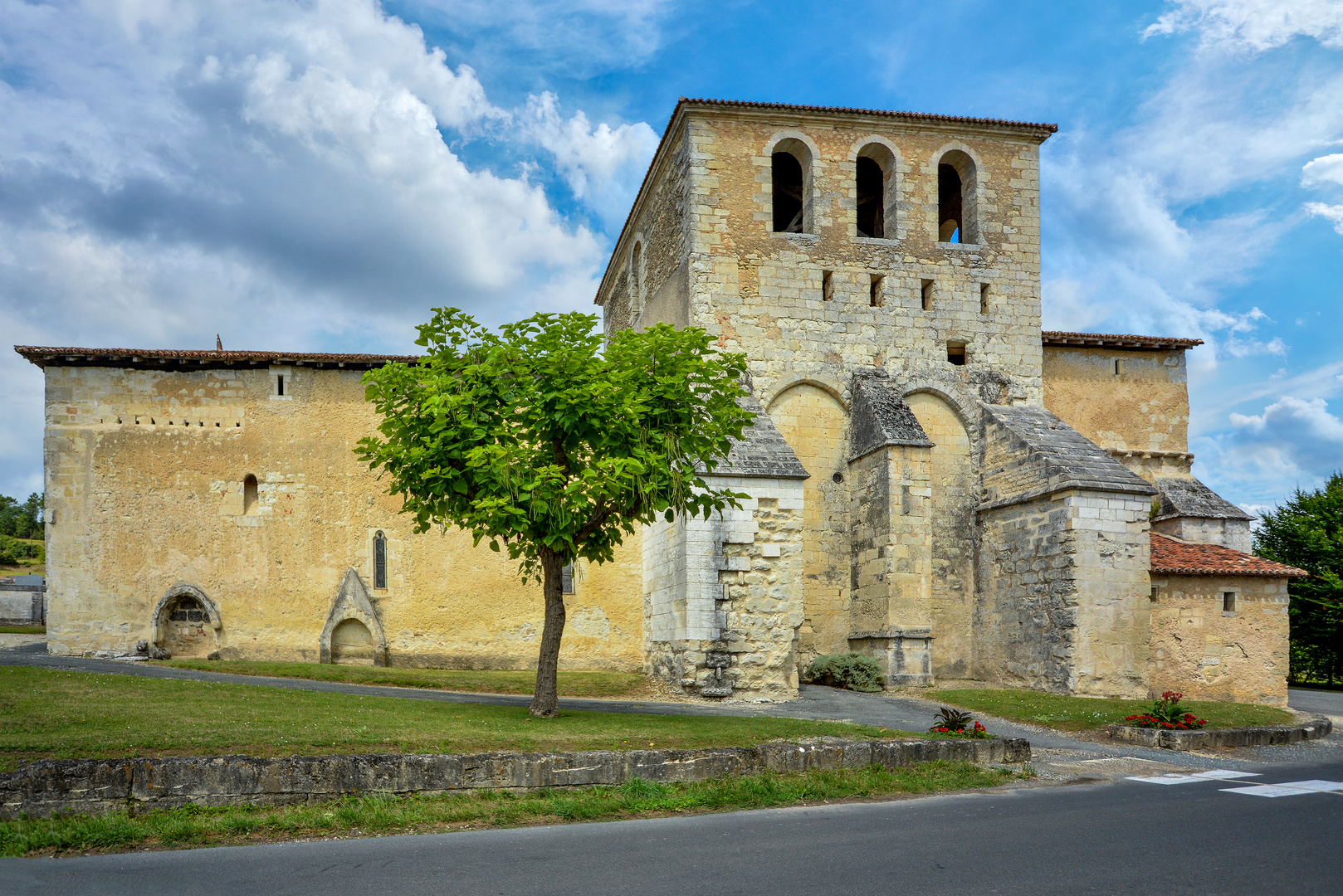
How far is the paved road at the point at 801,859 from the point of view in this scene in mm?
5590

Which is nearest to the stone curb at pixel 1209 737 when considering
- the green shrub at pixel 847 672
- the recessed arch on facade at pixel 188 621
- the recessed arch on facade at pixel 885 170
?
the green shrub at pixel 847 672

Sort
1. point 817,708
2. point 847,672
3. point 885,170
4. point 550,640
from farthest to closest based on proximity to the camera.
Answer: point 885,170 → point 847,672 → point 817,708 → point 550,640

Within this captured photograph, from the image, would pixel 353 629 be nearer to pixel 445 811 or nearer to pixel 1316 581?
pixel 445 811

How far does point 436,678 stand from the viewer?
16375 mm

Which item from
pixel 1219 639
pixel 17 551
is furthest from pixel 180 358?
pixel 17 551

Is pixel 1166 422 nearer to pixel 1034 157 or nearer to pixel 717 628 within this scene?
pixel 1034 157

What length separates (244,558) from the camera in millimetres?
18625

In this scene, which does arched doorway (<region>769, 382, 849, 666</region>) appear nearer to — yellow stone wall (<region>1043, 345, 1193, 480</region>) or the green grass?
the green grass

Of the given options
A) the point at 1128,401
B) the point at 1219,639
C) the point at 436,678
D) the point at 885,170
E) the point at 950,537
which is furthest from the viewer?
the point at 1128,401

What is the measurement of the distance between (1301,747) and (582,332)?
11.6 metres

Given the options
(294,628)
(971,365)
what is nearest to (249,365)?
(294,628)

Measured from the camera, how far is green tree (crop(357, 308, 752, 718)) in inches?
399

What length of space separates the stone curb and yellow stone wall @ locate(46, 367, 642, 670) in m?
9.71

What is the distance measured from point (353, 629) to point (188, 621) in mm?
3283
